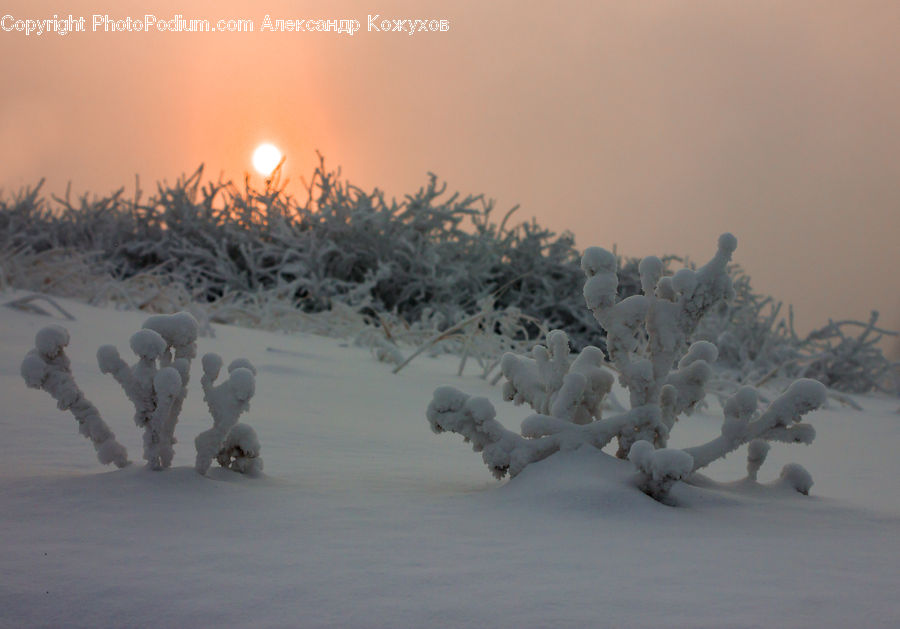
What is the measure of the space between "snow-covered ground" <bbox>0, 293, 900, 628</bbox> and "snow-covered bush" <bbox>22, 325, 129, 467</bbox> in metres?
0.04

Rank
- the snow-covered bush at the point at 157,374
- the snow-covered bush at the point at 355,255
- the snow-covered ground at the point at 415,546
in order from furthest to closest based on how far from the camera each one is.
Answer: the snow-covered bush at the point at 355,255, the snow-covered bush at the point at 157,374, the snow-covered ground at the point at 415,546

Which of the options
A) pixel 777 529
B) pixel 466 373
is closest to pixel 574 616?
pixel 777 529

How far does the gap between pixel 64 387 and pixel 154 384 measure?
0.14m

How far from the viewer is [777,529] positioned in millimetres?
837

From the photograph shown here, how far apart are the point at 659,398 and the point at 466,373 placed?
2.14 meters

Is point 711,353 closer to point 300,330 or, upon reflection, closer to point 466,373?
point 466,373

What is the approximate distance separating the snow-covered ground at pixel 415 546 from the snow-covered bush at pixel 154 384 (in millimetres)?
43

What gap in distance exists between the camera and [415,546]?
718 mm

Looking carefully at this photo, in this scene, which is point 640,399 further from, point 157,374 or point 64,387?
point 64,387

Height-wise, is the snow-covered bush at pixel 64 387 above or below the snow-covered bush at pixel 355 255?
below

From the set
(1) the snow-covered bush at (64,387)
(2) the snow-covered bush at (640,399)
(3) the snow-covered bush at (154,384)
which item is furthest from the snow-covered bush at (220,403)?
Result: (2) the snow-covered bush at (640,399)

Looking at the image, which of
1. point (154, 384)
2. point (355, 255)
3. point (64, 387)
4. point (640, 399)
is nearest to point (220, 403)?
point (154, 384)

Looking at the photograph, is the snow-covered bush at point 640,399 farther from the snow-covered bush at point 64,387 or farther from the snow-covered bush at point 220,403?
the snow-covered bush at point 64,387

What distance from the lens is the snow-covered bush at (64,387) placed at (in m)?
0.95
